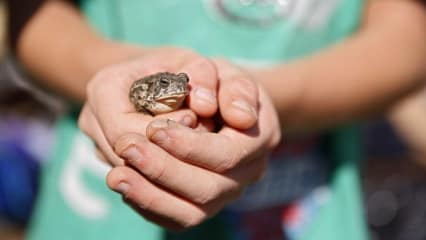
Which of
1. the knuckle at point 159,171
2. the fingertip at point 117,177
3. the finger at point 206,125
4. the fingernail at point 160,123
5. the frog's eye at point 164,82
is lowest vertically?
the fingertip at point 117,177

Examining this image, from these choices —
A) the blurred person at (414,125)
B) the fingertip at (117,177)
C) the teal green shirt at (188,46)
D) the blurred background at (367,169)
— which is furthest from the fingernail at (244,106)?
the blurred person at (414,125)

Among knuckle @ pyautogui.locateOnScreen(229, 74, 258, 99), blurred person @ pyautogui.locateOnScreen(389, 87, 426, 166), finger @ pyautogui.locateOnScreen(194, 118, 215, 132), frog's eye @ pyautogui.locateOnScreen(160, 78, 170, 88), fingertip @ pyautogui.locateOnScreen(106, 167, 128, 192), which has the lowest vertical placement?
fingertip @ pyautogui.locateOnScreen(106, 167, 128, 192)

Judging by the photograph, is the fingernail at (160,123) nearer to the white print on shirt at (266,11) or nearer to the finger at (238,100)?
the finger at (238,100)

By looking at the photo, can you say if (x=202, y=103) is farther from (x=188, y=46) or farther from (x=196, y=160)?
(x=188, y=46)

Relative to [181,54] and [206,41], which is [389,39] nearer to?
[206,41]

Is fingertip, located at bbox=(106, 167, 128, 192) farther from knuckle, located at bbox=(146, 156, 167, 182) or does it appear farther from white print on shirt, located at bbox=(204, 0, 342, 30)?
white print on shirt, located at bbox=(204, 0, 342, 30)

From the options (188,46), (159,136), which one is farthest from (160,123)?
(188,46)

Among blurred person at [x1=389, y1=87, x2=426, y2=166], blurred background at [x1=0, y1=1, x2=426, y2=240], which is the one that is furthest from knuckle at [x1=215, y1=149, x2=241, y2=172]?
blurred person at [x1=389, y1=87, x2=426, y2=166]
